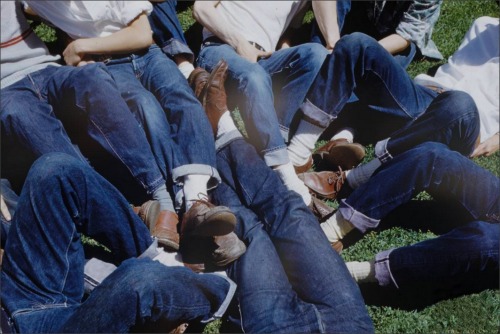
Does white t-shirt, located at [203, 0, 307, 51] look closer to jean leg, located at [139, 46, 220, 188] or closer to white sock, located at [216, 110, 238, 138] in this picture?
jean leg, located at [139, 46, 220, 188]

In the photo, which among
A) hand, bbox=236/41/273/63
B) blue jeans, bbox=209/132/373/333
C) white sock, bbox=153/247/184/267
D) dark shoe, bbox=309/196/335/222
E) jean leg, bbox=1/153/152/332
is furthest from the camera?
hand, bbox=236/41/273/63

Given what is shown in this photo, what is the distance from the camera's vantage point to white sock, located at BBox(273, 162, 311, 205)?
3359 millimetres

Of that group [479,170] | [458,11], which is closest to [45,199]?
[479,170]

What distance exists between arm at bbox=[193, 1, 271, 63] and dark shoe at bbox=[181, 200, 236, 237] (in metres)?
1.30

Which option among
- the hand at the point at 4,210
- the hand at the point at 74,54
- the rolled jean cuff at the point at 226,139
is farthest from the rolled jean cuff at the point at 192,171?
the hand at the point at 74,54

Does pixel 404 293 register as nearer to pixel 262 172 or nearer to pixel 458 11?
pixel 262 172

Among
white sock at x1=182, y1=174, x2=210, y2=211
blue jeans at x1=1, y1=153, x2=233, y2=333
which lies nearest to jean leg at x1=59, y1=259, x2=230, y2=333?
blue jeans at x1=1, y1=153, x2=233, y2=333

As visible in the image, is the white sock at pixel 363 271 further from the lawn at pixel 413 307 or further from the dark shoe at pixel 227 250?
the dark shoe at pixel 227 250

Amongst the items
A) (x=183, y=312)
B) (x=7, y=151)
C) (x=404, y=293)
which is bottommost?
(x=404, y=293)

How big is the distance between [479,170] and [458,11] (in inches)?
91.1

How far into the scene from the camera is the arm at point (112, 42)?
11.3 feet

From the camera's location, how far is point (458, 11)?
483 centimetres

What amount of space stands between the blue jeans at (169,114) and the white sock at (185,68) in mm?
195

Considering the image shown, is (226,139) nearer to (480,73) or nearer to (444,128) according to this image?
(444,128)
